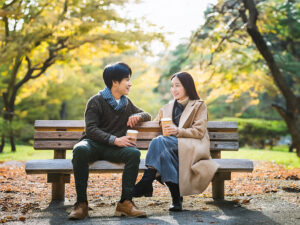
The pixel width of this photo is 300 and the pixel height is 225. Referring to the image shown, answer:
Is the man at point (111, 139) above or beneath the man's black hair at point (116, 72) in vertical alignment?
beneath

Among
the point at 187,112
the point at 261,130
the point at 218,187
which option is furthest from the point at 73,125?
the point at 261,130

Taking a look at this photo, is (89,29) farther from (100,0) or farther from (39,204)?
(39,204)

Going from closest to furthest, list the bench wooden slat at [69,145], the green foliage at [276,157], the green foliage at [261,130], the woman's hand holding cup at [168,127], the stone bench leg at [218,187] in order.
A: the woman's hand holding cup at [168,127] < the bench wooden slat at [69,145] < the stone bench leg at [218,187] < the green foliage at [276,157] < the green foliage at [261,130]

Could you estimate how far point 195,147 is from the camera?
3996 mm

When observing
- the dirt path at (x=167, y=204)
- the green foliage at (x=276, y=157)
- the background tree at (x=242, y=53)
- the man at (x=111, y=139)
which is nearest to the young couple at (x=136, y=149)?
the man at (x=111, y=139)

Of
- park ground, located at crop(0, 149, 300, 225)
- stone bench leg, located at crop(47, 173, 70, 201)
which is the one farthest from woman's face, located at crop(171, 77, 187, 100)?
stone bench leg, located at crop(47, 173, 70, 201)

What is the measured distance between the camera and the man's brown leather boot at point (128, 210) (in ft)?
12.0

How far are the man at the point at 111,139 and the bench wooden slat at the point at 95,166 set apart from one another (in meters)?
0.09

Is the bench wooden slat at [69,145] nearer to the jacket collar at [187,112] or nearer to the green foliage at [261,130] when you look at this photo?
the jacket collar at [187,112]

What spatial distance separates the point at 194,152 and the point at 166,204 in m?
0.88

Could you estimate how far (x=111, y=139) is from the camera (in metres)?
3.88

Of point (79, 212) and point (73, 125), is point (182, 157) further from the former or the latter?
point (73, 125)

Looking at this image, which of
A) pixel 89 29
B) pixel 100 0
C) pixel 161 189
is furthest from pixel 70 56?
pixel 161 189

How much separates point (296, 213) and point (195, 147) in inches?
48.0
